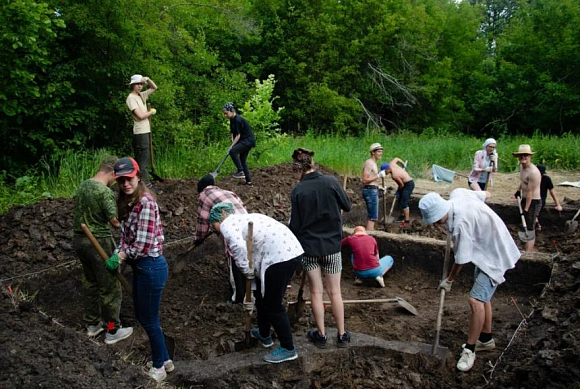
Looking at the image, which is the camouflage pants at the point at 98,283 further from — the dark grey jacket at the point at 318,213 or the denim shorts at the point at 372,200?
the denim shorts at the point at 372,200

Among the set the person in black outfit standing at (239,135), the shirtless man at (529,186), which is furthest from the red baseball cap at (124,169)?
the shirtless man at (529,186)

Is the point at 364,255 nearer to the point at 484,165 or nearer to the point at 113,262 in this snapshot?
the point at 113,262

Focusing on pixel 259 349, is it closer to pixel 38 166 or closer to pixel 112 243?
pixel 112 243

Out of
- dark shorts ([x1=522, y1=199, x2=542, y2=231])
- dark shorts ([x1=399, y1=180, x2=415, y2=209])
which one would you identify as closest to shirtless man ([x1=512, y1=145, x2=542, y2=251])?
dark shorts ([x1=522, y1=199, x2=542, y2=231])

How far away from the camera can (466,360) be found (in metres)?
4.42

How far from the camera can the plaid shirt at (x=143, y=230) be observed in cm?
382

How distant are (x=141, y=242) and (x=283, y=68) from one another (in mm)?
19679

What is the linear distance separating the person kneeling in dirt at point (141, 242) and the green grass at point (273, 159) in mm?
4234

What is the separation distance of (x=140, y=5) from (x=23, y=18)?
2.74 meters

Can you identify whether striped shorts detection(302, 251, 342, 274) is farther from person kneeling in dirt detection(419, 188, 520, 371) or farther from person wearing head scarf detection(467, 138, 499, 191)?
person wearing head scarf detection(467, 138, 499, 191)

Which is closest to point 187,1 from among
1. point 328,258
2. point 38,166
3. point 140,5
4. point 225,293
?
point 140,5

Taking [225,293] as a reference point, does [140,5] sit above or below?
above

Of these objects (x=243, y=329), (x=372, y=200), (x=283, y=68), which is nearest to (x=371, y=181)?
(x=372, y=200)

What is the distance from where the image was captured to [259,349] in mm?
4566
